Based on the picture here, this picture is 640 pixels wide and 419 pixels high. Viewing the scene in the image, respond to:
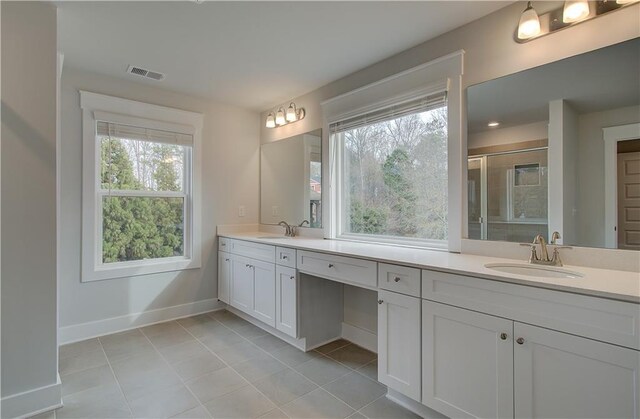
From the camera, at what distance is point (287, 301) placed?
258 centimetres

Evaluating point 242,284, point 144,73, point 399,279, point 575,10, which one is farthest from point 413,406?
point 144,73

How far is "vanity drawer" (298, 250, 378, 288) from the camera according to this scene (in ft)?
6.38

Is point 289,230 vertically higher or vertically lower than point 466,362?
higher

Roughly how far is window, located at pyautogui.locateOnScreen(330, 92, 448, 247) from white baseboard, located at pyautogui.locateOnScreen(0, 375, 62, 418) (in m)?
2.26

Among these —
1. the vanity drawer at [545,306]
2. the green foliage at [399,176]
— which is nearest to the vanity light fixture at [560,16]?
the green foliage at [399,176]

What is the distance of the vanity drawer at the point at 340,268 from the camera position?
194 cm

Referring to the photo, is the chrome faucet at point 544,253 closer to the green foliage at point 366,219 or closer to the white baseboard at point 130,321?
the green foliage at point 366,219

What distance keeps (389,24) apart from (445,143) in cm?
89

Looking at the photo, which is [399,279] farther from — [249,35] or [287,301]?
[249,35]

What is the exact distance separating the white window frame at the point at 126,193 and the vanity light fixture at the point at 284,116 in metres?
0.77

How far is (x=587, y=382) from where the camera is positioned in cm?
119

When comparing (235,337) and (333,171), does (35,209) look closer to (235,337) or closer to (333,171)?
(235,337)

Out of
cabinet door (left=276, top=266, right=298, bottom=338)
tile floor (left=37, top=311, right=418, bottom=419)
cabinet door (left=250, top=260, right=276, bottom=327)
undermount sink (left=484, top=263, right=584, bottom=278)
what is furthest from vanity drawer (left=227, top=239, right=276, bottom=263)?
undermount sink (left=484, top=263, right=584, bottom=278)

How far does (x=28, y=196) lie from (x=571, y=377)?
2.79 meters
